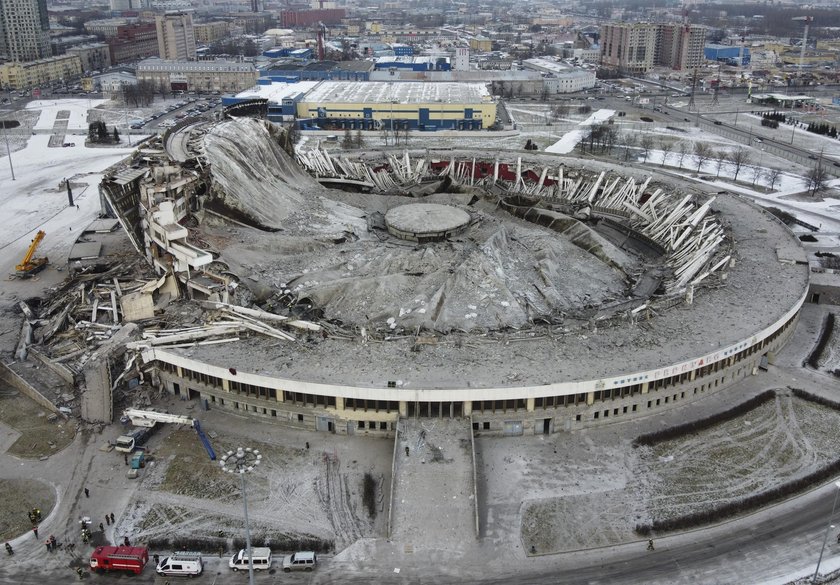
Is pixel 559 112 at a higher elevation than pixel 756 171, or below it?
higher

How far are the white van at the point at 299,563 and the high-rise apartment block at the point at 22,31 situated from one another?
562 feet

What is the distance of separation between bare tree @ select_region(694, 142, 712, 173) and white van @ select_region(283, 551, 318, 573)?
246 ft

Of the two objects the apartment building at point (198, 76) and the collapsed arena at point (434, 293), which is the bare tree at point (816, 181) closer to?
the collapsed arena at point (434, 293)

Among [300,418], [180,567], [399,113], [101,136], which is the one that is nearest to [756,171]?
[399,113]

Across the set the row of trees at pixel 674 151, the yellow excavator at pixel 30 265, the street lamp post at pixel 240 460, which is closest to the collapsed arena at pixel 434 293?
the street lamp post at pixel 240 460

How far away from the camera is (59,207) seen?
234 ft

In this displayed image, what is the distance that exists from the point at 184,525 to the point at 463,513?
11.6m

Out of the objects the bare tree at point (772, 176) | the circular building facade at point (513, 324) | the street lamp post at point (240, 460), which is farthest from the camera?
the bare tree at point (772, 176)

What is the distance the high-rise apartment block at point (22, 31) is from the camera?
158 metres

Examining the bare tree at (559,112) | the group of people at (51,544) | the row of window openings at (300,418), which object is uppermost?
the bare tree at (559,112)

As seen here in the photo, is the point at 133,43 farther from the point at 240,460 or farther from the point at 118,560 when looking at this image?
the point at 118,560

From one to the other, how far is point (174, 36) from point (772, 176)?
489ft

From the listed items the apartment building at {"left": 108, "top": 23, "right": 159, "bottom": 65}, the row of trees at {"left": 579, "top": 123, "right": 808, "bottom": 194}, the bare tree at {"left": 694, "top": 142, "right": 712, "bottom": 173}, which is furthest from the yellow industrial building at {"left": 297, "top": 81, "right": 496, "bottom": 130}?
the apartment building at {"left": 108, "top": 23, "right": 159, "bottom": 65}

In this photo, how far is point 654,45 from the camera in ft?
566
